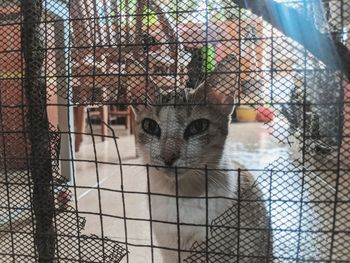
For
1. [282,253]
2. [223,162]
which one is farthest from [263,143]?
[282,253]

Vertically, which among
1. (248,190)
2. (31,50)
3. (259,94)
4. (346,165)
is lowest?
(248,190)

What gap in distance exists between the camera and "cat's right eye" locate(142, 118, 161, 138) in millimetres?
1096

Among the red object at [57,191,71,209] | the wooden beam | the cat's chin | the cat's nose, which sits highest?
the wooden beam

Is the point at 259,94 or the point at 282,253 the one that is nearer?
the point at 259,94

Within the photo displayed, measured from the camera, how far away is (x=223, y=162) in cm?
116

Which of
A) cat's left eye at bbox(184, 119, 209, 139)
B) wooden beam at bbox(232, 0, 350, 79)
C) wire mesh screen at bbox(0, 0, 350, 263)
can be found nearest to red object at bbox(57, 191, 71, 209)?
wire mesh screen at bbox(0, 0, 350, 263)

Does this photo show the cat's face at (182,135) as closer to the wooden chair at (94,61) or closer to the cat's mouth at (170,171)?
the cat's mouth at (170,171)

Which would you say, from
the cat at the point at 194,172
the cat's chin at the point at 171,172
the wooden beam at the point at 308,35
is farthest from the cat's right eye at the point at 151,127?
the wooden beam at the point at 308,35

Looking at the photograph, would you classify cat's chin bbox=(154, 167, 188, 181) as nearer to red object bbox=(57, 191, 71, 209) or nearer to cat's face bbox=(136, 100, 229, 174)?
cat's face bbox=(136, 100, 229, 174)

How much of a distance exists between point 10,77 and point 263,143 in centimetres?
316

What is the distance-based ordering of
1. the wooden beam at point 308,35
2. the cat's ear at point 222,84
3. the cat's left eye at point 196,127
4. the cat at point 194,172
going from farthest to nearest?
the cat's left eye at point 196,127
the cat at point 194,172
the cat's ear at point 222,84
the wooden beam at point 308,35

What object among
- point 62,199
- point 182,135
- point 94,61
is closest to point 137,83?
point 94,61

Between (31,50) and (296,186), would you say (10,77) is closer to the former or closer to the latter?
(31,50)

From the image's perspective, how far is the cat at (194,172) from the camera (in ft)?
2.96
